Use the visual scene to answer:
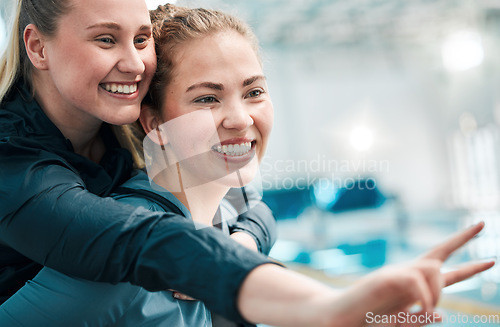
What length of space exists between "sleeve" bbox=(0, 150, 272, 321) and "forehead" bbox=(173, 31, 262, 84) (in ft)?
1.04

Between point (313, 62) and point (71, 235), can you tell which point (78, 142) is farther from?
point (313, 62)

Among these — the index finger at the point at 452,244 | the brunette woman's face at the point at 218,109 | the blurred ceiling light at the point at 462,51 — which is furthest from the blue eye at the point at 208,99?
the blurred ceiling light at the point at 462,51

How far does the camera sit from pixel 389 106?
12.2 meters

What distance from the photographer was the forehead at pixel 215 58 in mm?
891

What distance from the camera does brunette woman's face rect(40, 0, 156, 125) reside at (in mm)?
830

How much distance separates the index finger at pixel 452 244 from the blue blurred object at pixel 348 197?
6.97 m

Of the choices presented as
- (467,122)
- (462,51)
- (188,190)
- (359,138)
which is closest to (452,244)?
(188,190)

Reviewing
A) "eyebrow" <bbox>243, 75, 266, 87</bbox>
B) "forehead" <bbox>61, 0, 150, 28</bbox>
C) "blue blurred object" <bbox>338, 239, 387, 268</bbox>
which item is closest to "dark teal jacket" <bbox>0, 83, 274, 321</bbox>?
"forehead" <bbox>61, 0, 150, 28</bbox>

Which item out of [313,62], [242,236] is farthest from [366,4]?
[242,236]

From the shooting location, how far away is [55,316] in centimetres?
74

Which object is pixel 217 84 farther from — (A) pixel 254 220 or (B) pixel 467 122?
(B) pixel 467 122

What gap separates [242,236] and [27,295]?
52 cm

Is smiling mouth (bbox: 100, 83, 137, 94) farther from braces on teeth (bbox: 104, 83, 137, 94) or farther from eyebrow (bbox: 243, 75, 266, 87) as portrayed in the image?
eyebrow (bbox: 243, 75, 266, 87)

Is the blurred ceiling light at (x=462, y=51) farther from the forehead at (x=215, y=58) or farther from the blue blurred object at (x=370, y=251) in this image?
the forehead at (x=215, y=58)
